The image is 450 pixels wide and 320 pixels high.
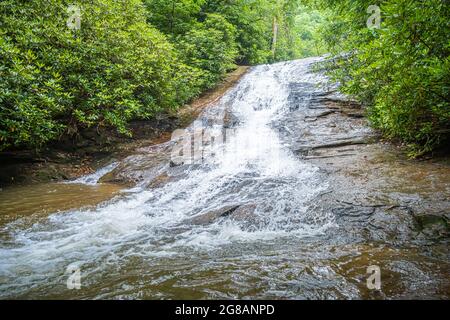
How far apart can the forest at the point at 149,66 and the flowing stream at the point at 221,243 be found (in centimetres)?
157

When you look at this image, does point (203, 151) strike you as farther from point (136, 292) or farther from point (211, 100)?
point (136, 292)

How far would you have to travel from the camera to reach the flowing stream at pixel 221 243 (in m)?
2.80

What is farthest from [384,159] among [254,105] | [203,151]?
[254,105]

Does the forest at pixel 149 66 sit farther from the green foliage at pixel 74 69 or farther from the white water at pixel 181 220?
the white water at pixel 181 220

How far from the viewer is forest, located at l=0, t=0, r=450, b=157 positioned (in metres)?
4.09

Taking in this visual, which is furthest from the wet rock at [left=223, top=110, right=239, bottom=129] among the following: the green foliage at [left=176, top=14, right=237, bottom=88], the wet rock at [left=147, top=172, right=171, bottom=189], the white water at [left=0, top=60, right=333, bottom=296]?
the wet rock at [left=147, top=172, right=171, bottom=189]

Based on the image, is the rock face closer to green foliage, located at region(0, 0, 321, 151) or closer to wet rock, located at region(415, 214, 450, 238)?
wet rock, located at region(415, 214, 450, 238)

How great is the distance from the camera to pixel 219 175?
22.9 feet

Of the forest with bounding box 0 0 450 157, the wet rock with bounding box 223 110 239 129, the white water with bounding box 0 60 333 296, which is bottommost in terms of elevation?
the white water with bounding box 0 60 333 296

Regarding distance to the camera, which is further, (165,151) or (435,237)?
(165,151)

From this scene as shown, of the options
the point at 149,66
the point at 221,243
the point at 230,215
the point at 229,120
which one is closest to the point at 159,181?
the point at 230,215

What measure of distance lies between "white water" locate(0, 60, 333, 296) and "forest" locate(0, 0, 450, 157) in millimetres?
1983

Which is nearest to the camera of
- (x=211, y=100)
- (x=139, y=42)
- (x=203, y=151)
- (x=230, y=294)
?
(x=230, y=294)
